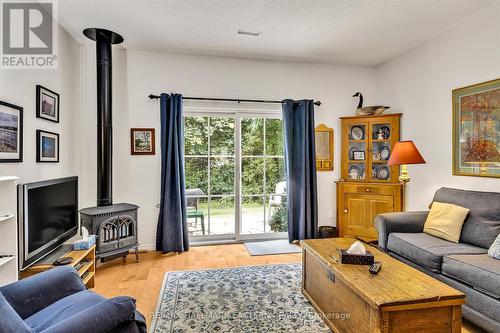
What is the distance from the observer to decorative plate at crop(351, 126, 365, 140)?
4.42 meters

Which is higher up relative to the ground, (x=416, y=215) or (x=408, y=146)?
(x=408, y=146)

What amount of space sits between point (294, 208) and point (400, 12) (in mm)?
2700

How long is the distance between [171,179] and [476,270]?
326 centimetres

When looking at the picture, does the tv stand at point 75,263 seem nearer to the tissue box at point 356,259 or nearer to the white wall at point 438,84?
the tissue box at point 356,259

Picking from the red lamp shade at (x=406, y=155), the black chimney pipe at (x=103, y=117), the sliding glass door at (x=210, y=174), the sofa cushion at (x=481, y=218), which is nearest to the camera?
the sofa cushion at (x=481, y=218)

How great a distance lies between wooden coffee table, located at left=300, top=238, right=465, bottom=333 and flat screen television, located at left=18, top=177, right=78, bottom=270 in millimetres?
2247

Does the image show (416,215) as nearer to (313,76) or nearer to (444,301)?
(444,301)

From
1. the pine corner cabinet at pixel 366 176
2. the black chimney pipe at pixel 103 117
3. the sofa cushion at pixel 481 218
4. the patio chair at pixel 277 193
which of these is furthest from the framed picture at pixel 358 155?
the black chimney pipe at pixel 103 117

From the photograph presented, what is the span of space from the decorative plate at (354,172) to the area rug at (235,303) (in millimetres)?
1887

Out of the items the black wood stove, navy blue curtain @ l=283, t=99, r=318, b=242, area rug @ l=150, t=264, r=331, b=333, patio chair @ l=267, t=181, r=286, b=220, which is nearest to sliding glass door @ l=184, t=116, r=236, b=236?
patio chair @ l=267, t=181, r=286, b=220

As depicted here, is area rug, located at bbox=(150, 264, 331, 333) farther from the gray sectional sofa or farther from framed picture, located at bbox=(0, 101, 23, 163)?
framed picture, located at bbox=(0, 101, 23, 163)

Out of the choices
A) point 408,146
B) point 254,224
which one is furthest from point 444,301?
point 254,224

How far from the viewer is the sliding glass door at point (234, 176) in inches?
167

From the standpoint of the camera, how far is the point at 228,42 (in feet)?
12.2
